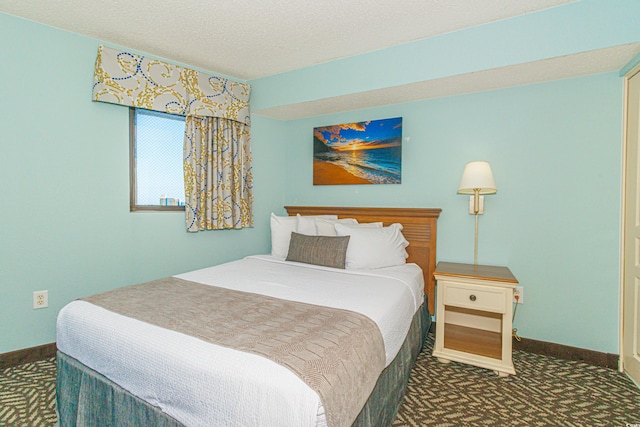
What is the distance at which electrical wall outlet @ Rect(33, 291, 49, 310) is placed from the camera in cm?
229

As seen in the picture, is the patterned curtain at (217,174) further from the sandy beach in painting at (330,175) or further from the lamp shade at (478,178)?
the lamp shade at (478,178)

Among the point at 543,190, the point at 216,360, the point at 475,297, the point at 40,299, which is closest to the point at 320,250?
the point at 475,297

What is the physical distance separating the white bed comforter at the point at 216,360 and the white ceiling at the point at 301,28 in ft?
5.89

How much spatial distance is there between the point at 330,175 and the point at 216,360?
8.49ft

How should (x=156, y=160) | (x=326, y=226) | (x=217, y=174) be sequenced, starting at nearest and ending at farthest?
(x=156, y=160), (x=326, y=226), (x=217, y=174)

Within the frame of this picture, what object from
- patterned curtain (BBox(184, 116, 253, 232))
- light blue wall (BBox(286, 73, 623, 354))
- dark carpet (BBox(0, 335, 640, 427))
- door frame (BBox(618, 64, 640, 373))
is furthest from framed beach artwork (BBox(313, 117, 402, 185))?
dark carpet (BBox(0, 335, 640, 427))

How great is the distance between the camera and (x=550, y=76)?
7.73ft

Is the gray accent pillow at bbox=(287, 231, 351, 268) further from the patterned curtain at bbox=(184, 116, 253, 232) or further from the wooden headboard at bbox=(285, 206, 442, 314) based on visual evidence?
the patterned curtain at bbox=(184, 116, 253, 232)

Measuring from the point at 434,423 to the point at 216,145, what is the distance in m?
2.83

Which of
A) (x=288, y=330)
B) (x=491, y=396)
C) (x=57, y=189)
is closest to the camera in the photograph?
(x=288, y=330)

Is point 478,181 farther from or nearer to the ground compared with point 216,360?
farther from the ground

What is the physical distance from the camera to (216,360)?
1143 millimetres

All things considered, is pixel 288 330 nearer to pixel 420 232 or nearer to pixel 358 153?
pixel 420 232

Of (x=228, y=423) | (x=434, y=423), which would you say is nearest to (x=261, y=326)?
(x=228, y=423)
